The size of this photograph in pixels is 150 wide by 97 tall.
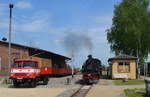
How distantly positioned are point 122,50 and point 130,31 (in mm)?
11628

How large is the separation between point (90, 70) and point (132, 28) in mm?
16399

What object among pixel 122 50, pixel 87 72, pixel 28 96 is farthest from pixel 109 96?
pixel 122 50

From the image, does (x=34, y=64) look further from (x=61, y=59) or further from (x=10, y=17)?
(x=61, y=59)

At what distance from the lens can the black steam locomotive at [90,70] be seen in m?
33.9

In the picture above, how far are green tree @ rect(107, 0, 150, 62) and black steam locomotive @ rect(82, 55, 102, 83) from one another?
48.7 feet

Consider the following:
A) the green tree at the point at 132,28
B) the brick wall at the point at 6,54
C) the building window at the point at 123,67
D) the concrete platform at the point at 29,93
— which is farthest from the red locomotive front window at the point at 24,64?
the green tree at the point at 132,28

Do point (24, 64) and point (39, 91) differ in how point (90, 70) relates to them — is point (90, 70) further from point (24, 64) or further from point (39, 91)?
point (39, 91)

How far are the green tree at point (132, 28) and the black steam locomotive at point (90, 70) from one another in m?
14.8

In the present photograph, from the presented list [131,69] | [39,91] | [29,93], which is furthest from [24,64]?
[131,69]

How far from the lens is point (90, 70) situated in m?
34.5

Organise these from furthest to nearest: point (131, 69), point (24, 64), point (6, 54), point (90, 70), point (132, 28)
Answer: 1. point (132, 28)
2. point (6, 54)
3. point (131, 69)
4. point (90, 70)
5. point (24, 64)

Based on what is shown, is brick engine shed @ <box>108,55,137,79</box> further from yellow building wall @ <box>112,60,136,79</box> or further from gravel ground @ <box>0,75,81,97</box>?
gravel ground @ <box>0,75,81,97</box>

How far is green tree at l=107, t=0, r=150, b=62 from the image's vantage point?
162 feet

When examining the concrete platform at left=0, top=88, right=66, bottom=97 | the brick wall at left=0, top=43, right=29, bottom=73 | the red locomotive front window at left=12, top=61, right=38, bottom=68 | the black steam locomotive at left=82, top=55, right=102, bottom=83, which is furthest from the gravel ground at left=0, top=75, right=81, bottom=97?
the brick wall at left=0, top=43, right=29, bottom=73
